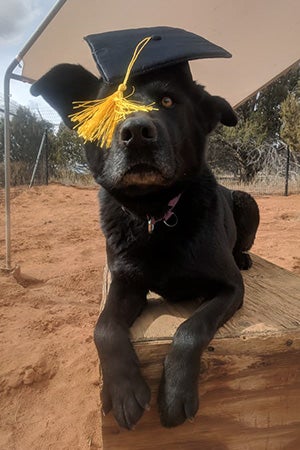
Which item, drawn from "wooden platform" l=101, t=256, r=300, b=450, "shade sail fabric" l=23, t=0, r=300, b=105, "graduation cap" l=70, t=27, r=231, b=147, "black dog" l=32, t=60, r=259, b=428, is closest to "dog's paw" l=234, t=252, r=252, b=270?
"black dog" l=32, t=60, r=259, b=428

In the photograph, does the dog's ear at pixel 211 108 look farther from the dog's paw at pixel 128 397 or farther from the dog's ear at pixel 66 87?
the dog's paw at pixel 128 397

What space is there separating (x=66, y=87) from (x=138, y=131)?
0.71 metres

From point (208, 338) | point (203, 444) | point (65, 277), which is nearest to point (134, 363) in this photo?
point (208, 338)

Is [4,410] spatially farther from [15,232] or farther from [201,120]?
[15,232]

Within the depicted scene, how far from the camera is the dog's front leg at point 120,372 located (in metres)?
1.19

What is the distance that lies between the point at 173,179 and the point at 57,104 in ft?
2.47

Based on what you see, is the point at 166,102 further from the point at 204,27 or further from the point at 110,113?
the point at 204,27

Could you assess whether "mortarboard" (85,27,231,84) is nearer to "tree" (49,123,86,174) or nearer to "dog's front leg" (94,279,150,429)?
"dog's front leg" (94,279,150,429)

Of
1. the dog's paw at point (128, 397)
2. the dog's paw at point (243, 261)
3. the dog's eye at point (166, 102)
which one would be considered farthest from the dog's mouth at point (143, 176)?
the dog's paw at point (243, 261)

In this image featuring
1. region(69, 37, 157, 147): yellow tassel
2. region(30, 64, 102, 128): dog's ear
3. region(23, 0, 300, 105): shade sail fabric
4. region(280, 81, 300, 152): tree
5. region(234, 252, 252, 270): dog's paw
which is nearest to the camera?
region(69, 37, 157, 147): yellow tassel

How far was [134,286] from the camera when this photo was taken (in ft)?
5.64

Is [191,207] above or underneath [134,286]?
above

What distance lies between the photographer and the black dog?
125 cm

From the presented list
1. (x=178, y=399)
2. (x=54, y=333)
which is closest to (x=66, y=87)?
(x=178, y=399)
